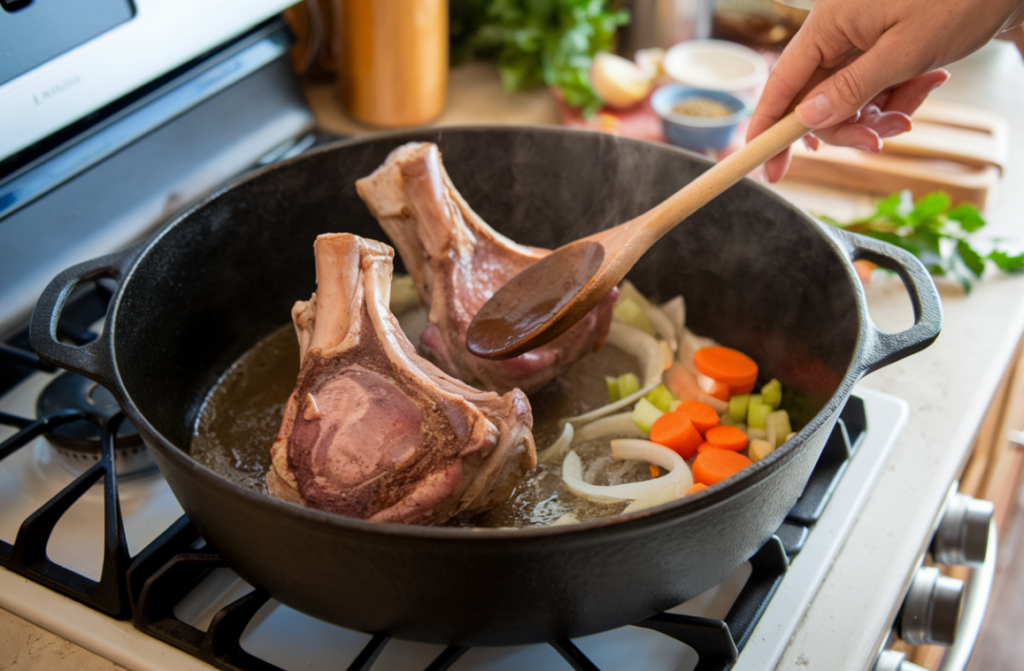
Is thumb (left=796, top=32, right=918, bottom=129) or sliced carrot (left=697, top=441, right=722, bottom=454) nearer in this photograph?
thumb (left=796, top=32, right=918, bottom=129)

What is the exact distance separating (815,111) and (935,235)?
24.5 inches

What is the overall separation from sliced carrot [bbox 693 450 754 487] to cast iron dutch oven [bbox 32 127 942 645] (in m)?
0.17

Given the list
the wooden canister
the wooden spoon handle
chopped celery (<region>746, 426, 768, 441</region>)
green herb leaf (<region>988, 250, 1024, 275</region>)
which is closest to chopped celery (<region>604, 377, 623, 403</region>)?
chopped celery (<region>746, 426, 768, 441</region>)

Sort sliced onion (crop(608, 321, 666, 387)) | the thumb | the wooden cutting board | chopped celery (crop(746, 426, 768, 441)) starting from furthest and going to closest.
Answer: the wooden cutting board < sliced onion (crop(608, 321, 666, 387)) < chopped celery (crop(746, 426, 768, 441)) < the thumb

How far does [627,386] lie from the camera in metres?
1.31

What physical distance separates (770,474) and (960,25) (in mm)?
617

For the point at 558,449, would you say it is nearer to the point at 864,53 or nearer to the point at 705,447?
the point at 705,447

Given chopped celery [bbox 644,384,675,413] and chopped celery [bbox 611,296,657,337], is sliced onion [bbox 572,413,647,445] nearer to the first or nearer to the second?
chopped celery [bbox 644,384,675,413]

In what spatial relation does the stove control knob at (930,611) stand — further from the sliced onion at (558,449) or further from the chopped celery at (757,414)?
the sliced onion at (558,449)

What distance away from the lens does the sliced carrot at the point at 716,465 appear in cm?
110

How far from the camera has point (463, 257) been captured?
1.26 meters

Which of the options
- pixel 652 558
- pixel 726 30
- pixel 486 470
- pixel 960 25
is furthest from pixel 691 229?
pixel 726 30

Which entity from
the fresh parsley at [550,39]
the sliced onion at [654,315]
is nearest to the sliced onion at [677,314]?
the sliced onion at [654,315]

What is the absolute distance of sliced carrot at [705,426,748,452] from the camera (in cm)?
117
